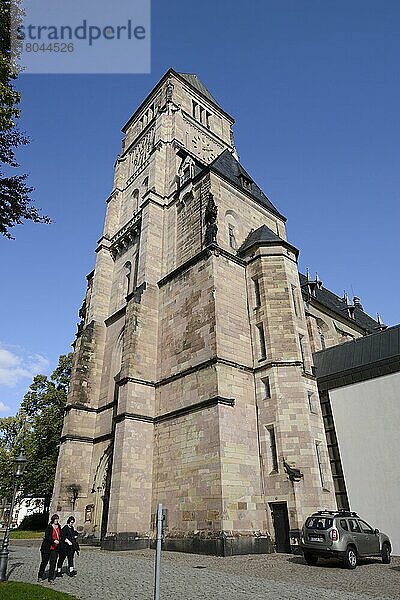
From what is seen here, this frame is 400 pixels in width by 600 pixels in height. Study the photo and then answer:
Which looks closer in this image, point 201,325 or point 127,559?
point 127,559

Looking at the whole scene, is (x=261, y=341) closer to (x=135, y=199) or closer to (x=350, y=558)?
(x=350, y=558)

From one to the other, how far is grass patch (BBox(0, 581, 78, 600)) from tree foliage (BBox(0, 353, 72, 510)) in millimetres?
20721

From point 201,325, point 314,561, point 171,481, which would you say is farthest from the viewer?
point 201,325

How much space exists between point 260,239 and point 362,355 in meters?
7.23

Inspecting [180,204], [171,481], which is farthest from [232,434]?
[180,204]

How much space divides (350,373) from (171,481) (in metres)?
8.68

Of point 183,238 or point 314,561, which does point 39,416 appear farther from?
point 314,561

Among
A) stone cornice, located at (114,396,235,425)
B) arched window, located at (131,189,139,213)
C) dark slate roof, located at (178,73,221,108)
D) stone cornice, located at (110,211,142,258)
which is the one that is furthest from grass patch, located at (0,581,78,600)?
dark slate roof, located at (178,73,221,108)

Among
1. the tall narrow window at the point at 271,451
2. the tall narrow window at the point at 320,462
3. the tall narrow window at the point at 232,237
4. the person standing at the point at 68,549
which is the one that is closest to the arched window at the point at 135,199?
the tall narrow window at the point at 232,237

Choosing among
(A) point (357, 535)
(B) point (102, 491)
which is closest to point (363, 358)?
(A) point (357, 535)

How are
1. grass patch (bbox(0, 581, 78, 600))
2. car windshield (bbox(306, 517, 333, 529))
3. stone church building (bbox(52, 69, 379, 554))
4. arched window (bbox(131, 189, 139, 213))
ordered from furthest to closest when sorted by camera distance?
arched window (bbox(131, 189, 139, 213))
stone church building (bbox(52, 69, 379, 554))
car windshield (bbox(306, 517, 333, 529))
grass patch (bbox(0, 581, 78, 600))

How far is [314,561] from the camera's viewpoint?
11.8m

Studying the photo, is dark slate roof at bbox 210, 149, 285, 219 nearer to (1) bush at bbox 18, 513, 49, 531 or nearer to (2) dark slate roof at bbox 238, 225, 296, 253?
(2) dark slate roof at bbox 238, 225, 296, 253

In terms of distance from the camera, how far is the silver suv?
11.1 metres
